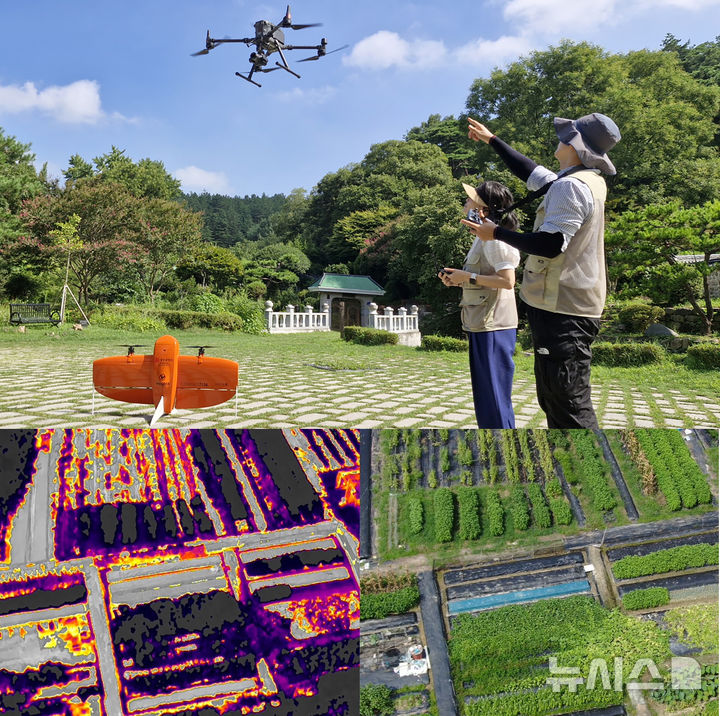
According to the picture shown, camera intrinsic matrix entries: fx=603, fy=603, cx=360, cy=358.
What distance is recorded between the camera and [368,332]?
10.1 metres

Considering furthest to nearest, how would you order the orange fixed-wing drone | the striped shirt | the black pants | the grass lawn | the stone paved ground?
the grass lawn, the stone paved ground, the orange fixed-wing drone, the black pants, the striped shirt

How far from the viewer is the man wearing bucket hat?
1.35m

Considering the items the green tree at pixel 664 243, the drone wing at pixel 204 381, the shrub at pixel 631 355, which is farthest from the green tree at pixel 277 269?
the drone wing at pixel 204 381

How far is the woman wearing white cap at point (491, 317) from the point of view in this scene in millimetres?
1771

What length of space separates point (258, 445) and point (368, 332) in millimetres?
9092

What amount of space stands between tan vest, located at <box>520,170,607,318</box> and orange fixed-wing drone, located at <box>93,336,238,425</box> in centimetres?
152

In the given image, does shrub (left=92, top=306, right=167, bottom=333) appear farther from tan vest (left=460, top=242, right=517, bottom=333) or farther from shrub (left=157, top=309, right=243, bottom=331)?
tan vest (left=460, top=242, right=517, bottom=333)

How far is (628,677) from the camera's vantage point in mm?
1000

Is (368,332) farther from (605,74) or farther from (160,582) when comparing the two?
(160,582)

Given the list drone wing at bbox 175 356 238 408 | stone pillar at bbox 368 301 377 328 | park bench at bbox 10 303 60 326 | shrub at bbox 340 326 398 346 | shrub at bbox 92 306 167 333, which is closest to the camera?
drone wing at bbox 175 356 238 408

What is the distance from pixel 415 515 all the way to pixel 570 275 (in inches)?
27.7
